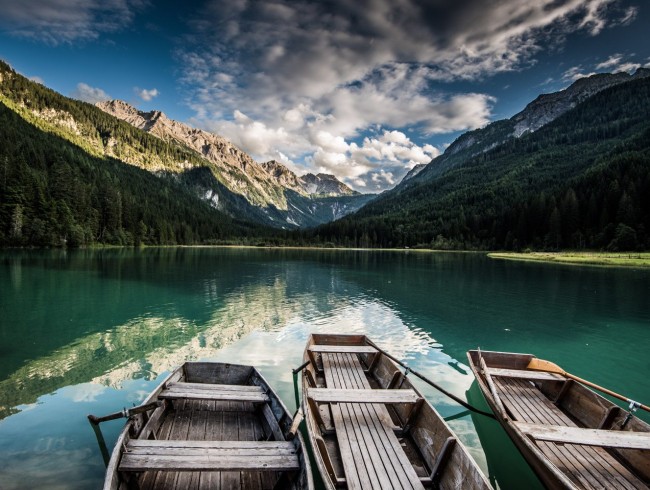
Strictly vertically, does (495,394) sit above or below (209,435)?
above

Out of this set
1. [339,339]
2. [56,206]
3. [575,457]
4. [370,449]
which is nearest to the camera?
[370,449]

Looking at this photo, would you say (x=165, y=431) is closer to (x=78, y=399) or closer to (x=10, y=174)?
(x=78, y=399)

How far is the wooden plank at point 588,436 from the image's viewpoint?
26.2ft

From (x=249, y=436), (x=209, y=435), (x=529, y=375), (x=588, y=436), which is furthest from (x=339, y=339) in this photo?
(x=588, y=436)

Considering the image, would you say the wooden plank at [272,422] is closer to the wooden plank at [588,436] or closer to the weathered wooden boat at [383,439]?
the weathered wooden boat at [383,439]

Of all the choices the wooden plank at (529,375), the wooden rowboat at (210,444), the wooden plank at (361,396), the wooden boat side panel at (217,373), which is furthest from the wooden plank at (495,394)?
the wooden boat side panel at (217,373)

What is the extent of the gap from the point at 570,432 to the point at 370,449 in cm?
489

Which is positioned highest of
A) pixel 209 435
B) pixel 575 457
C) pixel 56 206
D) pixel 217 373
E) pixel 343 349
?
pixel 56 206

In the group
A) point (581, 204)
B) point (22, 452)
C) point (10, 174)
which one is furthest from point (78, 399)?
point (581, 204)

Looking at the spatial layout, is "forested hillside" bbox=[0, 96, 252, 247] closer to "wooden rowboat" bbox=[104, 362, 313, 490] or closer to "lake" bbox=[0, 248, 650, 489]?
"lake" bbox=[0, 248, 650, 489]

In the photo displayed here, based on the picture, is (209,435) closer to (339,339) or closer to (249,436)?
(249,436)

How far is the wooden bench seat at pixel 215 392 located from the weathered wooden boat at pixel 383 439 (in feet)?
4.86

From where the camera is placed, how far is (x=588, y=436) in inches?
326

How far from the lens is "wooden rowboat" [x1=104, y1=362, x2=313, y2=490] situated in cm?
677
